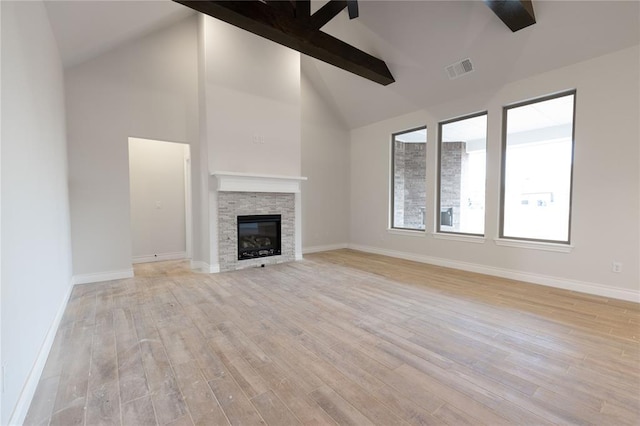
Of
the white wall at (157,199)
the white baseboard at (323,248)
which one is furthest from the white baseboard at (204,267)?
the white baseboard at (323,248)

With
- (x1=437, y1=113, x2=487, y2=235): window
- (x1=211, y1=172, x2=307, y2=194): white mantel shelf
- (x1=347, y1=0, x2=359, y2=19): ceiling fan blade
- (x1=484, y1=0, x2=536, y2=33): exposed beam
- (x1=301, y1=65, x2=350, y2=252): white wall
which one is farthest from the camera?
(x1=301, y1=65, x2=350, y2=252): white wall

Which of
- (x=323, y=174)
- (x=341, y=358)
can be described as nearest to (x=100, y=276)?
(x=341, y=358)

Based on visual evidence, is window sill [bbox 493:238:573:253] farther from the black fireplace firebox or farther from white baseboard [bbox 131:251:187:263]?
white baseboard [bbox 131:251:187:263]

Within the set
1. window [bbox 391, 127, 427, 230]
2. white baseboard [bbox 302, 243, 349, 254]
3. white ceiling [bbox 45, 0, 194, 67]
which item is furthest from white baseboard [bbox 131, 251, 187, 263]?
window [bbox 391, 127, 427, 230]

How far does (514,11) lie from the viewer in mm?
3283

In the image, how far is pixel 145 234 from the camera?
561 centimetres

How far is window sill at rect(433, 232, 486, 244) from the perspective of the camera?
481cm

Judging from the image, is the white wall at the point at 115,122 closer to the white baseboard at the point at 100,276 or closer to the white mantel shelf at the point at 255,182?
the white baseboard at the point at 100,276

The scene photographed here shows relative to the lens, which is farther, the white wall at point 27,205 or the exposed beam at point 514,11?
the exposed beam at point 514,11

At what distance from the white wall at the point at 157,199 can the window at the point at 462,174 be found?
5.08m

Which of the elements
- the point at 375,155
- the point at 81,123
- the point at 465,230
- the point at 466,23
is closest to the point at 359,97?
the point at 375,155

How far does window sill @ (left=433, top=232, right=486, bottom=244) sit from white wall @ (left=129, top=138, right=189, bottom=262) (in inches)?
203

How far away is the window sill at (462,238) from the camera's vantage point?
15.8ft

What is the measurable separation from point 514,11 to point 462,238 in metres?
3.29
